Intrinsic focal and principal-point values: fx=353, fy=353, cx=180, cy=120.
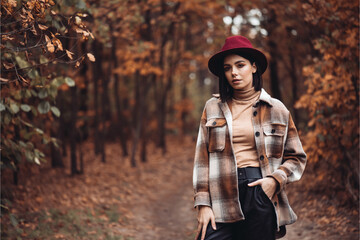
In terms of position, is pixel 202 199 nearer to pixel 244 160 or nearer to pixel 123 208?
pixel 244 160

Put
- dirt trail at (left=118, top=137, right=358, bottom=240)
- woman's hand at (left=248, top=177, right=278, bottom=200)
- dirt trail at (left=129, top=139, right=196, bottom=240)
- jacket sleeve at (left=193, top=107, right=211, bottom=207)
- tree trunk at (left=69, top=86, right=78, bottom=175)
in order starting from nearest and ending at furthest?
woman's hand at (left=248, top=177, right=278, bottom=200), jacket sleeve at (left=193, top=107, right=211, bottom=207), dirt trail at (left=118, top=137, right=358, bottom=240), dirt trail at (left=129, top=139, right=196, bottom=240), tree trunk at (left=69, top=86, right=78, bottom=175)

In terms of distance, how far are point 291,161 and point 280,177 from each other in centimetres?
20

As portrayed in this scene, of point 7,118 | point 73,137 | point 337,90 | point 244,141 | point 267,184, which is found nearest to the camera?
point 267,184

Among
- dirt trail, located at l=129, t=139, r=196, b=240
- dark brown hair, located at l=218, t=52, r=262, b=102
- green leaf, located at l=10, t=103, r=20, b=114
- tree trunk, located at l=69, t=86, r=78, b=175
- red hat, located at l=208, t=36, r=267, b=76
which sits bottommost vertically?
dirt trail, located at l=129, t=139, r=196, b=240

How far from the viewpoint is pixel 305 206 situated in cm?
676

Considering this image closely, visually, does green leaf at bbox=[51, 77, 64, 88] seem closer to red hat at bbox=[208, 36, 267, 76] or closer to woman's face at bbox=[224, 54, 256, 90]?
red hat at bbox=[208, 36, 267, 76]

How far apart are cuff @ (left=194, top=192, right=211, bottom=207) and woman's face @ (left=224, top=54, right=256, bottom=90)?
2.66 feet

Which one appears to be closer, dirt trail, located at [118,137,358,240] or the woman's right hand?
the woman's right hand

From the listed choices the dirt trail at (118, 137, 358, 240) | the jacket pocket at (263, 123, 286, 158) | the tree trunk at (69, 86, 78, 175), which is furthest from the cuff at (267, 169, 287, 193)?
the tree trunk at (69, 86, 78, 175)

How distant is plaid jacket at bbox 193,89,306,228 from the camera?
8.12ft

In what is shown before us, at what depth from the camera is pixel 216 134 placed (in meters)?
2.55

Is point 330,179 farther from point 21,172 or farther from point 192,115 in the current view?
point 192,115

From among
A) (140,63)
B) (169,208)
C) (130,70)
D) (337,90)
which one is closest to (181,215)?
(169,208)

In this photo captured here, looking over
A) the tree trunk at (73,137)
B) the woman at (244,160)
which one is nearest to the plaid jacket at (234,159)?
the woman at (244,160)
